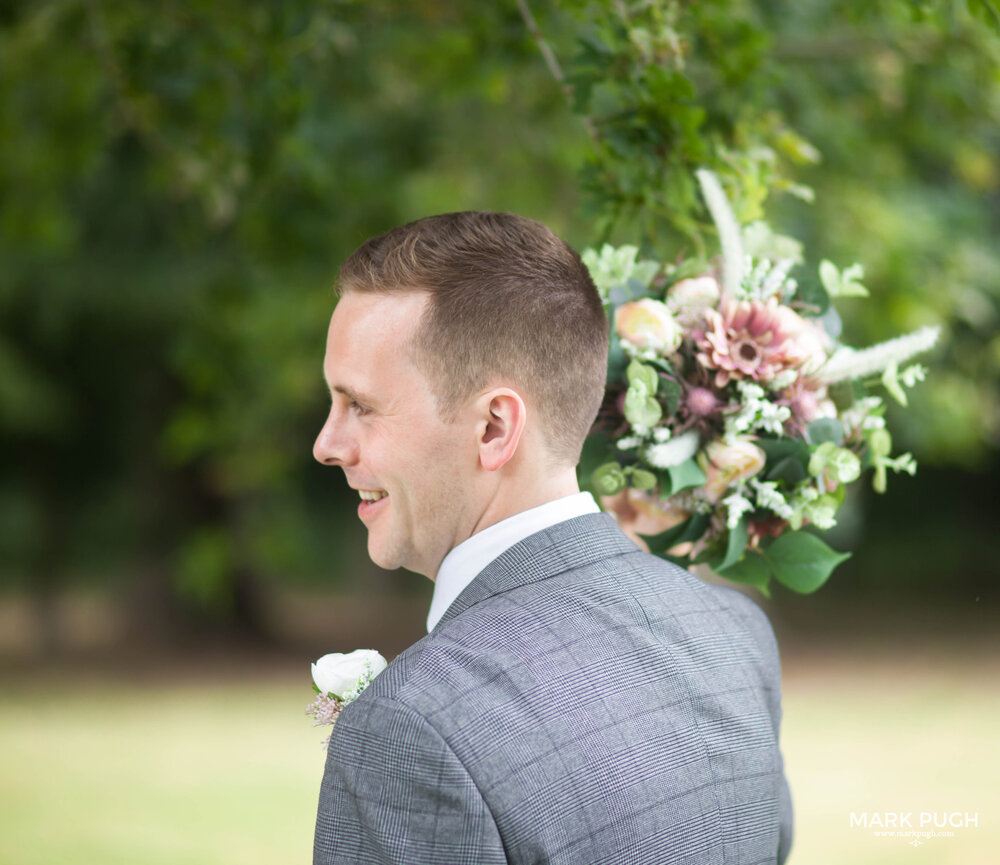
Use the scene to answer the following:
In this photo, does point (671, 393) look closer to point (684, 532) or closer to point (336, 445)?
point (684, 532)

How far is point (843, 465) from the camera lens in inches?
84.0

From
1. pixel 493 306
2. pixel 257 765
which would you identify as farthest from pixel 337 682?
pixel 257 765

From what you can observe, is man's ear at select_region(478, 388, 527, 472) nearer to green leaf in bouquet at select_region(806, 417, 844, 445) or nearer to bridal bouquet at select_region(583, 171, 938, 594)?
bridal bouquet at select_region(583, 171, 938, 594)

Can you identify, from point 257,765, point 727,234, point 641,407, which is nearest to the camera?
point 641,407

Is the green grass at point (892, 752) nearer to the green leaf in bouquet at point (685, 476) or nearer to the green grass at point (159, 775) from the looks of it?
the green grass at point (159, 775)

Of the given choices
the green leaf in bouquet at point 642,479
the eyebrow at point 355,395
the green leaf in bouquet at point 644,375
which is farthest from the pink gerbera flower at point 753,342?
the eyebrow at point 355,395

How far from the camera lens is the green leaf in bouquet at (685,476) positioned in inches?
82.7

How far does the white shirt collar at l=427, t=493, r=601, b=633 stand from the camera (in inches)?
67.2

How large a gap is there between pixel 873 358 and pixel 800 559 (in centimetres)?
43

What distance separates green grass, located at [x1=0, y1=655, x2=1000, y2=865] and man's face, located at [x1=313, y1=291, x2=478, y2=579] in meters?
5.77

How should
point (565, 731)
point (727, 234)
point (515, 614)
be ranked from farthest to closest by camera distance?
1. point (727, 234)
2. point (515, 614)
3. point (565, 731)

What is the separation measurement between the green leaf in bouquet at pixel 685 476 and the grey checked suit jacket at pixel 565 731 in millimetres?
275

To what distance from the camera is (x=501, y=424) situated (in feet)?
5.60

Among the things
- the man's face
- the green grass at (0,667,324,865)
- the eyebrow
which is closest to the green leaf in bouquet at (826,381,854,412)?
the man's face
